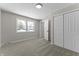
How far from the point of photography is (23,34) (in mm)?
5203

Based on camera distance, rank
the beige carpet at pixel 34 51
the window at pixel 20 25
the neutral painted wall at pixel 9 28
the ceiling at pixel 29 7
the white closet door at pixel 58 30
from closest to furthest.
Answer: the beige carpet at pixel 34 51 < the ceiling at pixel 29 7 < the white closet door at pixel 58 30 < the neutral painted wall at pixel 9 28 < the window at pixel 20 25

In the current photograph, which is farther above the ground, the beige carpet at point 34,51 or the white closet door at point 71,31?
the white closet door at point 71,31

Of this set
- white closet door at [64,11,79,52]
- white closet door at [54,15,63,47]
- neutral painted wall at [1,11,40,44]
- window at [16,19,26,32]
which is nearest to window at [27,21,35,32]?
window at [16,19,26,32]

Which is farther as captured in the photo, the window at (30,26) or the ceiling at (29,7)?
the window at (30,26)

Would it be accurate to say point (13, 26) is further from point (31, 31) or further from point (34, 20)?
point (34, 20)

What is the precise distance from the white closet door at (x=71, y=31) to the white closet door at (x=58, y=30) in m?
0.25

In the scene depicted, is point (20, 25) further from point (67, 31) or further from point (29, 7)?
point (67, 31)

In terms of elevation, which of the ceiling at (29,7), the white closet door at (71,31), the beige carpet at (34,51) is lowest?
the beige carpet at (34,51)

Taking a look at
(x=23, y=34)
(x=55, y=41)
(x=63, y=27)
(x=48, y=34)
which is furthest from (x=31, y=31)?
(x=63, y=27)

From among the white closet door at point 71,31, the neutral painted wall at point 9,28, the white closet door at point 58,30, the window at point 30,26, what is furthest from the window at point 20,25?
the white closet door at point 71,31

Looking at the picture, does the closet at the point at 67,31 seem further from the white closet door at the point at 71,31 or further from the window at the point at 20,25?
the window at the point at 20,25

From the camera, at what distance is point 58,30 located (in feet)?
12.3

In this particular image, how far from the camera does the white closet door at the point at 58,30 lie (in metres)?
3.55

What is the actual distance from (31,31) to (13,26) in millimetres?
1973
